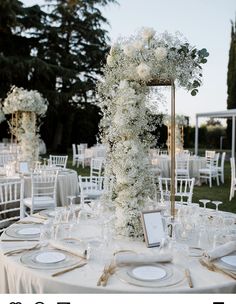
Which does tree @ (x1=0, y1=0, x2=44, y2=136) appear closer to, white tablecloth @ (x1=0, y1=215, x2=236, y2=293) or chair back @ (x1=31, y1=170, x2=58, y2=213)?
chair back @ (x1=31, y1=170, x2=58, y2=213)

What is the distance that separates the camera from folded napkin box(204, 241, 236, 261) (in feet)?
6.98

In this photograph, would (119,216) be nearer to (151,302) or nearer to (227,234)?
(227,234)

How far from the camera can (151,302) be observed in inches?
67.2

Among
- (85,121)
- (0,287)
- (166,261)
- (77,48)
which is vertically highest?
(77,48)

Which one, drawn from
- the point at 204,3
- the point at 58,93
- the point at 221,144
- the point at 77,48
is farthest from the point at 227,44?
the point at 204,3

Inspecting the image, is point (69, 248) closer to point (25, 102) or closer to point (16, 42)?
point (25, 102)

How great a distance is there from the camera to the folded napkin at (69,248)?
7.12 feet

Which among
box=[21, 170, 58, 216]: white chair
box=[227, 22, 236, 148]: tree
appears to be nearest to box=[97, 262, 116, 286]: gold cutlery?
box=[21, 170, 58, 216]: white chair

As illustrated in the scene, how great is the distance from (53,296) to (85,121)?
2108 cm

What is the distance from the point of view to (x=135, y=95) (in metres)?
2.56

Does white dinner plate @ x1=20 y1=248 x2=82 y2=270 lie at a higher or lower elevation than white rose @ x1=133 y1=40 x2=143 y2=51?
lower

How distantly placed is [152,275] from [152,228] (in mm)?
548

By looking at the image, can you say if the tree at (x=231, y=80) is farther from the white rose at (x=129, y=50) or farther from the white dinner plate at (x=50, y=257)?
the white dinner plate at (x=50, y=257)

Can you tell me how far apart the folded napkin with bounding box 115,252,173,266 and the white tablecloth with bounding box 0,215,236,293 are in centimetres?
8
